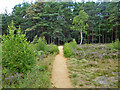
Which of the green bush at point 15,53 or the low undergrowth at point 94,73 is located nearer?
the green bush at point 15,53

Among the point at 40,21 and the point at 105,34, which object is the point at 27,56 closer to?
the point at 40,21

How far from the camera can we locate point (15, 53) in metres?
2.44

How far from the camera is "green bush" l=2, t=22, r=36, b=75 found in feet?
7.97

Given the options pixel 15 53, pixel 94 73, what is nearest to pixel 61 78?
pixel 94 73

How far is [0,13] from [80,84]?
2.66m

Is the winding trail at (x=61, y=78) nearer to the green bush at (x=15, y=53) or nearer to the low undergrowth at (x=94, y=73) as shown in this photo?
the low undergrowth at (x=94, y=73)

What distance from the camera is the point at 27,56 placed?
2596mm

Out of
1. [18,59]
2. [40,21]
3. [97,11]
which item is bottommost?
[18,59]

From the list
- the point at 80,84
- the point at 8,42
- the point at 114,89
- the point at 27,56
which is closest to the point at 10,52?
the point at 8,42

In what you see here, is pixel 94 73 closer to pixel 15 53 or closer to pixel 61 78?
pixel 61 78

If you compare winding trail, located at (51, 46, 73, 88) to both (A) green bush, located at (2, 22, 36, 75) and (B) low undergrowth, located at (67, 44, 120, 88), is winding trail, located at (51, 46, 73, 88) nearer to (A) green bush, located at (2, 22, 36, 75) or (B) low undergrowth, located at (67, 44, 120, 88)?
(B) low undergrowth, located at (67, 44, 120, 88)

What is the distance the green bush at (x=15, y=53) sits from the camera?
7.97ft

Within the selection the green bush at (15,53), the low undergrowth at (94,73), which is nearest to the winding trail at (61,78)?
the low undergrowth at (94,73)

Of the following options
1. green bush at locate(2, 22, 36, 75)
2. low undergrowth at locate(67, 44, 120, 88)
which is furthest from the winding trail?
green bush at locate(2, 22, 36, 75)
